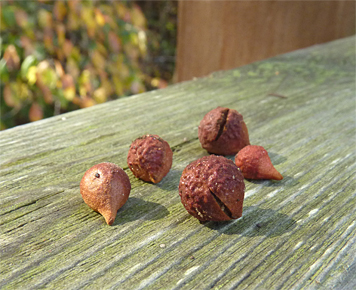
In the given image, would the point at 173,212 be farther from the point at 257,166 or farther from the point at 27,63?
the point at 27,63

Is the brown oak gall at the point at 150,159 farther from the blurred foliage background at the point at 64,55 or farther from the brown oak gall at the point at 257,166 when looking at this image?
the blurred foliage background at the point at 64,55

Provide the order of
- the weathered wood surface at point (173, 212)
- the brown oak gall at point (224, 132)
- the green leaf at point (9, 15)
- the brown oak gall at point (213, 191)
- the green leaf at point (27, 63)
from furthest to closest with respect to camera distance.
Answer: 1. the green leaf at point (27, 63)
2. the green leaf at point (9, 15)
3. the brown oak gall at point (224, 132)
4. the brown oak gall at point (213, 191)
5. the weathered wood surface at point (173, 212)

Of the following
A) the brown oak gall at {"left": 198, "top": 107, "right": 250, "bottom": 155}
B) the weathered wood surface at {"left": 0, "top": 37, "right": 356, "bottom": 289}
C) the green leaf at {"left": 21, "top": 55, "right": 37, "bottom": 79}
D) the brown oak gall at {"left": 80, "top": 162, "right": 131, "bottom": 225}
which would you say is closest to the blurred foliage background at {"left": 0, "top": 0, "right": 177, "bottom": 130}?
the green leaf at {"left": 21, "top": 55, "right": 37, "bottom": 79}

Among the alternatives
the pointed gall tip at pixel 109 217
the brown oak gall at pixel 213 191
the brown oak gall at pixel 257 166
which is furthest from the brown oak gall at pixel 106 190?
the brown oak gall at pixel 257 166

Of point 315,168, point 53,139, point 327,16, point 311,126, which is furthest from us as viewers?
point 327,16

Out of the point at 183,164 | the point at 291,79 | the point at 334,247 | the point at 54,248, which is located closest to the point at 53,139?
the point at 183,164

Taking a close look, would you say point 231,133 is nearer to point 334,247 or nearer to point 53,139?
point 334,247
